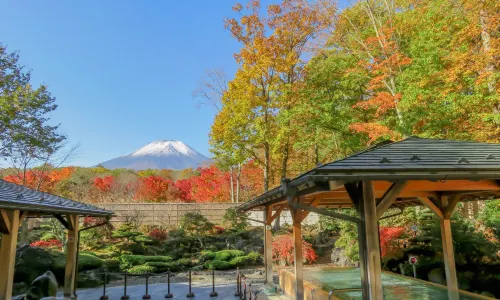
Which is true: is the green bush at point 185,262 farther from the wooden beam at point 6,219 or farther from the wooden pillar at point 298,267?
the wooden beam at point 6,219

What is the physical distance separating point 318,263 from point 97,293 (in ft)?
29.8

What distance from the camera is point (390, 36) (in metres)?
11.9

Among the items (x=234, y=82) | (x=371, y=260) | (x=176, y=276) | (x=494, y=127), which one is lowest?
(x=176, y=276)

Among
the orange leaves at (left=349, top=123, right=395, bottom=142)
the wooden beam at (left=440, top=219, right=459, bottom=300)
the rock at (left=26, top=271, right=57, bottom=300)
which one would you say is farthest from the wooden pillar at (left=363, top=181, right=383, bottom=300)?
the orange leaves at (left=349, top=123, right=395, bottom=142)

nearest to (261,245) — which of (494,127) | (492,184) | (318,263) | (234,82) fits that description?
(318,263)

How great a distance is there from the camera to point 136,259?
13406 millimetres

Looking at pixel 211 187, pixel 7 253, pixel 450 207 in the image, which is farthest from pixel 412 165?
pixel 211 187

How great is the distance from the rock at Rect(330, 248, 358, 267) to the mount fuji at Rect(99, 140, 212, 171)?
246ft

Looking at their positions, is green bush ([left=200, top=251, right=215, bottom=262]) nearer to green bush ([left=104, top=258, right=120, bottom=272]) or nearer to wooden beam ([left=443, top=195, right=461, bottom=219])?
green bush ([left=104, top=258, right=120, bottom=272])

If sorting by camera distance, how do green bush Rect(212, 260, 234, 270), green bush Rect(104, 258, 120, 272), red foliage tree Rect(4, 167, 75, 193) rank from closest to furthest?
green bush Rect(104, 258, 120, 272) → green bush Rect(212, 260, 234, 270) → red foliage tree Rect(4, 167, 75, 193)

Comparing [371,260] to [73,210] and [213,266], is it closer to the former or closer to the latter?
[73,210]

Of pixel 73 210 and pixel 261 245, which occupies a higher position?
pixel 73 210

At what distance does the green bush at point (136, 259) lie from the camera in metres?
13.1

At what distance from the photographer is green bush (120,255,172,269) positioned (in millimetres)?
13117
